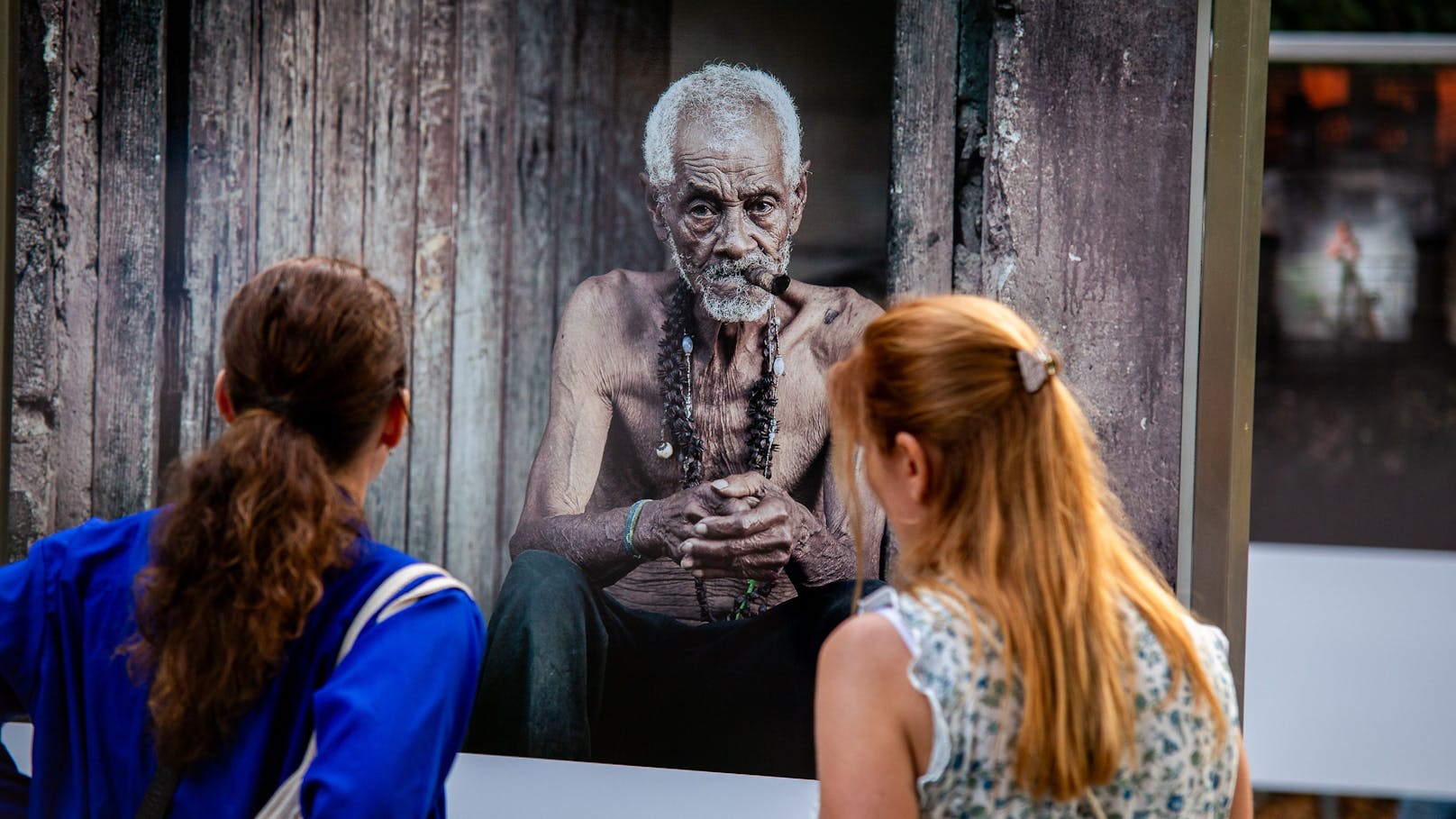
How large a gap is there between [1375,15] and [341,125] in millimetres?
4410

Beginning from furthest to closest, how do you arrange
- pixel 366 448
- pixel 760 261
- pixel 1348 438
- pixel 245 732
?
pixel 1348 438, pixel 760 261, pixel 366 448, pixel 245 732

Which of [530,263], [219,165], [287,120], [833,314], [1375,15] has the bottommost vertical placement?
[833,314]

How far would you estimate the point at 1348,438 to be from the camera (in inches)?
189

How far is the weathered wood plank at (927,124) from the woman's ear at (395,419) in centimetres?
137

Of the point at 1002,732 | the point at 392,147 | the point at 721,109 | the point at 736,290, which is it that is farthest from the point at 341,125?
the point at 1002,732

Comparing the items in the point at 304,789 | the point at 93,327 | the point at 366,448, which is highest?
the point at 93,327

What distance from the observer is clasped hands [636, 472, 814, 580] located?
8.29 ft

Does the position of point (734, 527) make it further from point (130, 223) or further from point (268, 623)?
point (130, 223)

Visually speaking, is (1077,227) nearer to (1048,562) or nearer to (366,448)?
(1048,562)

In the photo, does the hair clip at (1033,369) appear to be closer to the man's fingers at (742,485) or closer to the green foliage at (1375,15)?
the man's fingers at (742,485)

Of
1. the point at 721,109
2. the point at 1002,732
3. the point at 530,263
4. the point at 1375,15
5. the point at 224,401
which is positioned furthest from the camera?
the point at 1375,15

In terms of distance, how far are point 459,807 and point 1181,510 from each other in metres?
1.77

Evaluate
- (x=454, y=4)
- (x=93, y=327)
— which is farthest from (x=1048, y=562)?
(x=93, y=327)

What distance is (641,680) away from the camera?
8.50 ft
